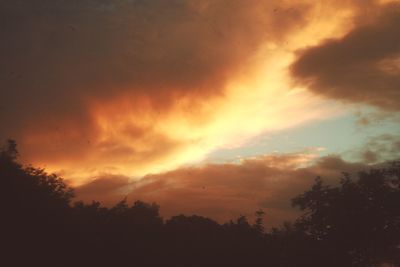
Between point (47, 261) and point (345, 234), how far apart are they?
30121 millimetres

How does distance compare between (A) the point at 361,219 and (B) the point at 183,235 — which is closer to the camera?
(A) the point at 361,219

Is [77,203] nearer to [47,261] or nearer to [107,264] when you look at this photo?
[107,264]

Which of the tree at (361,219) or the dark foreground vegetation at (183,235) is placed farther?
the tree at (361,219)

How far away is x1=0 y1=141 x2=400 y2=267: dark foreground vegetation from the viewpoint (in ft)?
115

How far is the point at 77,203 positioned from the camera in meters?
67.9

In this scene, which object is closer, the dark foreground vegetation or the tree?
the dark foreground vegetation

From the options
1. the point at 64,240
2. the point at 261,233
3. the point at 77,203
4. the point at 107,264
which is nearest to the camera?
the point at 64,240

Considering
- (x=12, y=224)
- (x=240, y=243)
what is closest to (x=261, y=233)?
(x=240, y=243)

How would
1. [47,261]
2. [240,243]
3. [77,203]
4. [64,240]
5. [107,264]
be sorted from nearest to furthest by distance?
[47,261] → [64,240] → [107,264] → [240,243] → [77,203]

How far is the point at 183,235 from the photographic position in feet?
187

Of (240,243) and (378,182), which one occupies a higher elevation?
(378,182)

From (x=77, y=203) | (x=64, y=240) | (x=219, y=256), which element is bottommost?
(x=219, y=256)

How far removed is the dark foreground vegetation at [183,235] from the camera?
35.0 meters

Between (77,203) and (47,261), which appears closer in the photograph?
(47,261)
